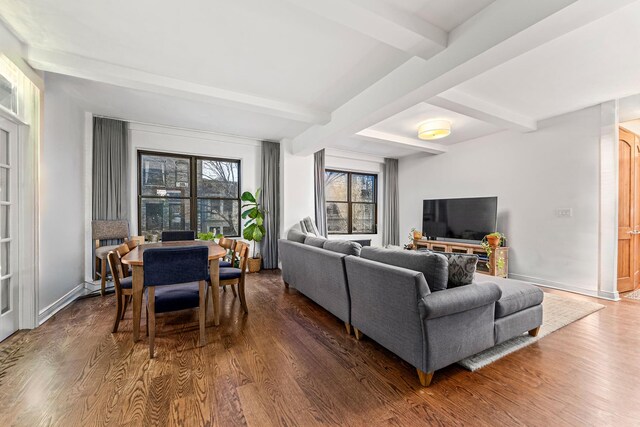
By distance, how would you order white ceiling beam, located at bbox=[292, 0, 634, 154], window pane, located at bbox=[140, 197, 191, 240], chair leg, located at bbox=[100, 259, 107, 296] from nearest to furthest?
white ceiling beam, located at bbox=[292, 0, 634, 154] < chair leg, located at bbox=[100, 259, 107, 296] < window pane, located at bbox=[140, 197, 191, 240]

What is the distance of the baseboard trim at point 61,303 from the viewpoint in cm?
265

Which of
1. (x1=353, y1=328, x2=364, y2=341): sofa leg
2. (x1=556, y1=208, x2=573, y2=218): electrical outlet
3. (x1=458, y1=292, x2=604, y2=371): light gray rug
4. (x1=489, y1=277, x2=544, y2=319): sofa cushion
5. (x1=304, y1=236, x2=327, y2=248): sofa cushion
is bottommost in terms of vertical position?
(x1=458, y1=292, x2=604, y2=371): light gray rug

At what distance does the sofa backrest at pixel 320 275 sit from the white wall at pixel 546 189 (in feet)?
12.3

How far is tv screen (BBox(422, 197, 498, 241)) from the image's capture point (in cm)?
459

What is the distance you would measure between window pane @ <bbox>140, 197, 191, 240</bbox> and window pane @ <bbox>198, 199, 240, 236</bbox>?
0.77 feet

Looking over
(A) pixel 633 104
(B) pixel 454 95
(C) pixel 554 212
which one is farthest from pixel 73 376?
(A) pixel 633 104

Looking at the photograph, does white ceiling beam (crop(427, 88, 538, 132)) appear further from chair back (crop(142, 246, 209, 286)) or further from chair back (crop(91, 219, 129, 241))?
chair back (crop(91, 219, 129, 241))

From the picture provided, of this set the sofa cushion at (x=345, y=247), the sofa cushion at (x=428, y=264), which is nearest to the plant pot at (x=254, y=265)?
the sofa cushion at (x=345, y=247)

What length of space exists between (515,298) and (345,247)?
4.79 feet

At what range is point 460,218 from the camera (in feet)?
16.4

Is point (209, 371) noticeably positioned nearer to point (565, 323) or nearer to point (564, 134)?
point (565, 323)

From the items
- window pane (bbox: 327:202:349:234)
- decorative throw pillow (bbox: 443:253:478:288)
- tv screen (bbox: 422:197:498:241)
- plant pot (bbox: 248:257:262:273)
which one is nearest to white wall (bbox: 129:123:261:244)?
plant pot (bbox: 248:257:262:273)

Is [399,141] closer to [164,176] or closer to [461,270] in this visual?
[461,270]

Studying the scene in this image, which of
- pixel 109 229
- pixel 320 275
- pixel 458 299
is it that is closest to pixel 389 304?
pixel 458 299
